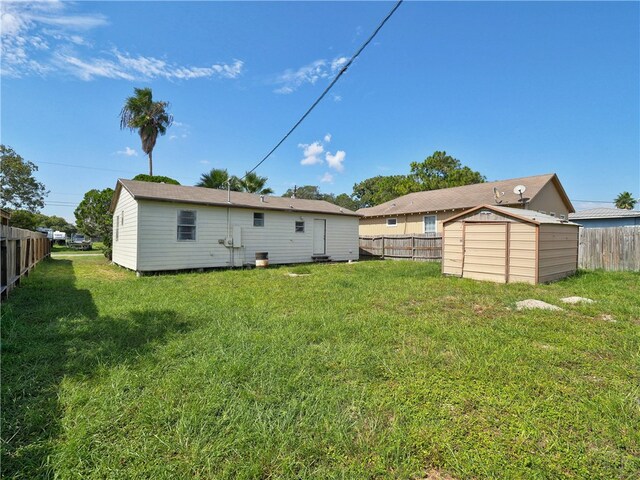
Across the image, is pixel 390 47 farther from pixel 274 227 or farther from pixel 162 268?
pixel 162 268

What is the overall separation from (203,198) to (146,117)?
14252 mm

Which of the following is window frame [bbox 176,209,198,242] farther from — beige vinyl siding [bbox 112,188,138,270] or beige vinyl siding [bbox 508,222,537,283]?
beige vinyl siding [bbox 508,222,537,283]

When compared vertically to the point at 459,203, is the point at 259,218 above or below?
below

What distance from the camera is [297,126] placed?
7.61 meters

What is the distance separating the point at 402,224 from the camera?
1992 centimetres

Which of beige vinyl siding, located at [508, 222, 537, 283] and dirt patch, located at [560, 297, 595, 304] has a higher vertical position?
beige vinyl siding, located at [508, 222, 537, 283]

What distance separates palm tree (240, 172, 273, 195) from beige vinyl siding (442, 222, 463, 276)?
16.5 meters

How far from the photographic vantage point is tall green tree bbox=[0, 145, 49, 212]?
2761 centimetres

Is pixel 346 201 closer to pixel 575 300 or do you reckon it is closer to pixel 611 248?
pixel 611 248

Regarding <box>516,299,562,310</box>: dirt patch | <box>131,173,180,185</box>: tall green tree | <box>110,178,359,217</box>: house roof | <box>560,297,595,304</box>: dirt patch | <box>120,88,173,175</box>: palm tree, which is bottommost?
<box>516,299,562,310</box>: dirt patch

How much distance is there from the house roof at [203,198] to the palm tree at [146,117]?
28.6 ft

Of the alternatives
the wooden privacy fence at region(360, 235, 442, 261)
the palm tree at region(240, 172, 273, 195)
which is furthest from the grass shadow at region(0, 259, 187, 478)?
the palm tree at region(240, 172, 273, 195)

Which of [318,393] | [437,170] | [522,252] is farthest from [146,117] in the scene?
[437,170]

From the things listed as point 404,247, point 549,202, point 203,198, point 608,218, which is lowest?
point 404,247
